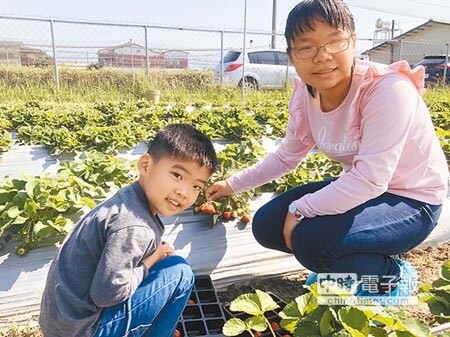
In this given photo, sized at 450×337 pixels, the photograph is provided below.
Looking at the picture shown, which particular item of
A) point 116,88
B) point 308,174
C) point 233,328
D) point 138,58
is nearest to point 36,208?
point 233,328

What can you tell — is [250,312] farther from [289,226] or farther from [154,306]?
[289,226]

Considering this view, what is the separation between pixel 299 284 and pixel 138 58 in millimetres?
12177

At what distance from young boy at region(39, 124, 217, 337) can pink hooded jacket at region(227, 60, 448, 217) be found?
55 cm

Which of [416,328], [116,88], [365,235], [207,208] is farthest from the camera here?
[116,88]

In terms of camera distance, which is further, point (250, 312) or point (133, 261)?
point (250, 312)

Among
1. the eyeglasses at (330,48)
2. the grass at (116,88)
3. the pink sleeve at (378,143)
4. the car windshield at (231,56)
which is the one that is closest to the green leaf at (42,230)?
the pink sleeve at (378,143)

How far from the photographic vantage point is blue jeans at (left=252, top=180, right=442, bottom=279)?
1.82m

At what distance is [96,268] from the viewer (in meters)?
1.40

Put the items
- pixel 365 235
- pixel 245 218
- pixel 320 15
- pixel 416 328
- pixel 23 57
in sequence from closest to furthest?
pixel 416 328 < pixel 320 15 < pixel 365 235 < pixel 245 218 < pixel 23 57

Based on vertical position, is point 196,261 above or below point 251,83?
below

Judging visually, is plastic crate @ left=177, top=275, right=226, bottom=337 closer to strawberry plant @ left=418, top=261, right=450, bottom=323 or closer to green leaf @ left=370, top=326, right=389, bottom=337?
green leaf @ left=370, top=326, right=389, bottom=337

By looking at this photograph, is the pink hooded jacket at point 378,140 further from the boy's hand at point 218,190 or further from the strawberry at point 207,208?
the strawberry at point 207,208

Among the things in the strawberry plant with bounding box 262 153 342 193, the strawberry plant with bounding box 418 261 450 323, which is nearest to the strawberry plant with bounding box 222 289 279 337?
the strawberry plant with bounding box 418 261 450 323

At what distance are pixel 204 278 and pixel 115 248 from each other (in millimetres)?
955
